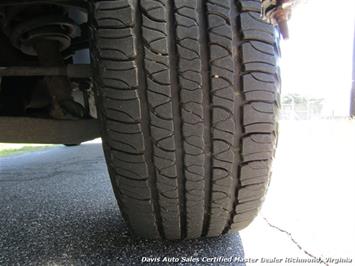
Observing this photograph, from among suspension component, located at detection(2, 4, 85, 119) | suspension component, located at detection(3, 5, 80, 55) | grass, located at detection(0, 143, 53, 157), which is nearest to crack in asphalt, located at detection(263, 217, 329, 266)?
suspension component, located at detection(2, 4, 85, 119)

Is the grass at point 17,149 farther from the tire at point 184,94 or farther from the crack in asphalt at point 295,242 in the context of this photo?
the tire at point 184,94

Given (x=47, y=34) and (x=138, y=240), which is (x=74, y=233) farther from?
(x=47, y=34)

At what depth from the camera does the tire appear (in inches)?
37.8

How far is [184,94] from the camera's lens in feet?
3.20

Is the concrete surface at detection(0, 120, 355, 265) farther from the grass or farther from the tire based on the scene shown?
the grass

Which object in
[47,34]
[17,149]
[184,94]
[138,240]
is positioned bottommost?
[17,149]

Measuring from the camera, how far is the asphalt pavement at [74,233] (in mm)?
1266

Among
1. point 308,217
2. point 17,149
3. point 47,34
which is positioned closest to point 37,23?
point 47,34

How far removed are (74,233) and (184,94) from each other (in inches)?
31.8

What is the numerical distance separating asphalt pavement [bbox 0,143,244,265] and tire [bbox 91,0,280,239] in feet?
0.95

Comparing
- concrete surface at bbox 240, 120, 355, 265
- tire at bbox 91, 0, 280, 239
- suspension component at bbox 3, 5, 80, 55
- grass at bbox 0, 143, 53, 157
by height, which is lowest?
grass at bbox 0, 143, 53, 157

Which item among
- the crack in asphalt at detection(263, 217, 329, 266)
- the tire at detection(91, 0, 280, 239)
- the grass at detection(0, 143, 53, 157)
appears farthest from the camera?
the grass at detection(0, 143, 53, 157)

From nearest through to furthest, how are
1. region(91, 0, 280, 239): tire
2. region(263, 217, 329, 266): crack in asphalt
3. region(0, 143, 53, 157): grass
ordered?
region(91, 0, 280, 239): tire
region(263, 217, 329, 266): crack in asphalt
region(0, 143, 53, 157): grass

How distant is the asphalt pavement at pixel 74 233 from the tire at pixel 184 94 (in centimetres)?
29
